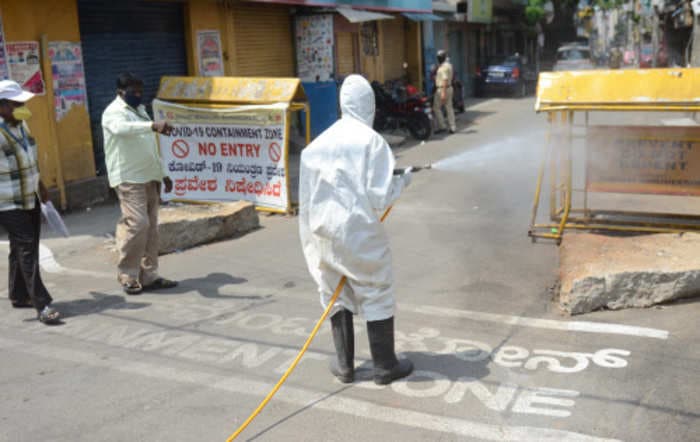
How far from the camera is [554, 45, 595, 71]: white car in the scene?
3478 centimetres

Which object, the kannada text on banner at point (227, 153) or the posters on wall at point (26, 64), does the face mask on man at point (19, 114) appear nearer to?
the kannada text on banner at point (227, 153)

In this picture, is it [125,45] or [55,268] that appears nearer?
[55,268]

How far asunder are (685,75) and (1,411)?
6170 millimetres

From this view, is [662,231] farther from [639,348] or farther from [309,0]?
[309,0]

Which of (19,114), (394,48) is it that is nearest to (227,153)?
(19,114)

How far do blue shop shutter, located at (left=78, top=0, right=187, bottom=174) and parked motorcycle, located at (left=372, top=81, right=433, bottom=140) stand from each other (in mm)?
5202

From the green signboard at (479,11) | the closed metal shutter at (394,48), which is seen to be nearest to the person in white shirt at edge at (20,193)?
the closed metal shutter at (394,48)

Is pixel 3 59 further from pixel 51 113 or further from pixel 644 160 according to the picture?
pixel 644 160

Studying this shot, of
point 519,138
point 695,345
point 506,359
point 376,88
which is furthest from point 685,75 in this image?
point 376,88

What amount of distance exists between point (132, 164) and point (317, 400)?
2908 mm

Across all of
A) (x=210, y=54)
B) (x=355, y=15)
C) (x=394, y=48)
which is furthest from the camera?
(x=394, y=48)

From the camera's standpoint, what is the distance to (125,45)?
1141 centimetres

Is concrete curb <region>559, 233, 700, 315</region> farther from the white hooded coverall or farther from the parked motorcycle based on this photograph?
the parked motorcycle

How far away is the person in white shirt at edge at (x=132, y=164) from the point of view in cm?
609
